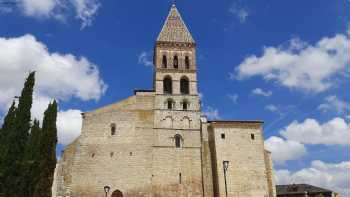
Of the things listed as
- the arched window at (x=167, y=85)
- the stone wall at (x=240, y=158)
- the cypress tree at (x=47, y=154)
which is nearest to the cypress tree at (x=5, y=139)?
the cypress tree at (x=47, y=154)

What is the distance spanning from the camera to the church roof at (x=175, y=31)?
122 feet

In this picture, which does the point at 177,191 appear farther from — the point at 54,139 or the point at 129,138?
the point at 54,139

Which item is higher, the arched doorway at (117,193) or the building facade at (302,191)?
the building facade at (302,191)

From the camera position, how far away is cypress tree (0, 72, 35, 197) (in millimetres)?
22031

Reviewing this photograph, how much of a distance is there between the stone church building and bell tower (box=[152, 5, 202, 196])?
0.09 meters

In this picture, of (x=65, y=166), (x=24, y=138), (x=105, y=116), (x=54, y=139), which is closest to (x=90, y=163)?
(x=65, y=166)

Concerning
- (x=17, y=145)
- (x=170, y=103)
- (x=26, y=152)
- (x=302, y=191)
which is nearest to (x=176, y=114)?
(x=170, y=103)

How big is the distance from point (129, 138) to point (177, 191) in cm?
631

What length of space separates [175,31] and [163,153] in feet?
44.3

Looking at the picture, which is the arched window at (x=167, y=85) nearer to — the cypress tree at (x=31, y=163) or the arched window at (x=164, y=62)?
the arched window at (x=164, y=62)

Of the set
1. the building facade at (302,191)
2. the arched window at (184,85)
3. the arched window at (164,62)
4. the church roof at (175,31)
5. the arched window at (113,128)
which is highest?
the church roof at (175,31)

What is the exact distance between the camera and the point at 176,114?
3391cm

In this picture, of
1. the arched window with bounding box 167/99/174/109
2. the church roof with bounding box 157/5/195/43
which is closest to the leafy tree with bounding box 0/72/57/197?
the arched window with bounding box 167/99/174/109

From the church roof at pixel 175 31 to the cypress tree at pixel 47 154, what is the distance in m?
14.6
